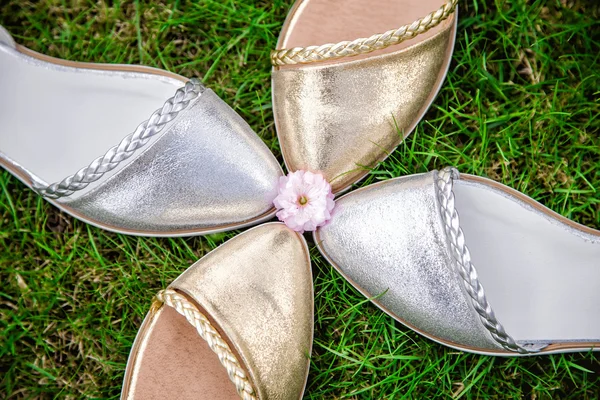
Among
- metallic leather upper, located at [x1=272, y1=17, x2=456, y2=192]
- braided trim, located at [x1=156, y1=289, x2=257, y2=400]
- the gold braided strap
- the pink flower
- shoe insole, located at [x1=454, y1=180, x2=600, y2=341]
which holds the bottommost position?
shoe insole, located at [x1=454, y1=180, x2=600, y2=341]

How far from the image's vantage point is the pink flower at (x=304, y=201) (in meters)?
0.78

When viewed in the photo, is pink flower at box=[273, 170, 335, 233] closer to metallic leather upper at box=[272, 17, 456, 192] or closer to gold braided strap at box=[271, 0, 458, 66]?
metallic leather upper at box=[272, 17, 456, 192]

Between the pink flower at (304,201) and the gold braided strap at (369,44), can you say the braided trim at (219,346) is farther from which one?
the gold braided strap at (369,44)

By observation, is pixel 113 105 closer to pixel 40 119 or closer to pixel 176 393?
pixel 40 119

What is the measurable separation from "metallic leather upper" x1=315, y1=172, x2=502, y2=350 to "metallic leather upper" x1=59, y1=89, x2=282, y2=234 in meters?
0.14

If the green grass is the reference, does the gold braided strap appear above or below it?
above

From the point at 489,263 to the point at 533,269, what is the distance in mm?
81

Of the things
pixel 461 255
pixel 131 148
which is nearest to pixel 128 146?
pixel 131 148

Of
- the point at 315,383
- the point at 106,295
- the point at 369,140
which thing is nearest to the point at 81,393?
the point at 106,295

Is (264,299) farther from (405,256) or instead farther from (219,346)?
(405,256)

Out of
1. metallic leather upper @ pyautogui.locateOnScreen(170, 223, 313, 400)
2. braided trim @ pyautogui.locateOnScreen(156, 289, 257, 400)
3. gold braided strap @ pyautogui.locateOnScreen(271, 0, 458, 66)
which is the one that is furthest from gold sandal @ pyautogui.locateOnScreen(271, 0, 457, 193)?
braided trim @ pyautogui.locateOnScreen(156, 289, 257, 400)

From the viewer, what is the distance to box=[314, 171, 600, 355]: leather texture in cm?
75

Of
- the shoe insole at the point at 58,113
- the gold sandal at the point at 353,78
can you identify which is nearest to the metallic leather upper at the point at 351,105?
the gold sandal at the point at 353,78

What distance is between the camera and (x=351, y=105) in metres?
0.79
